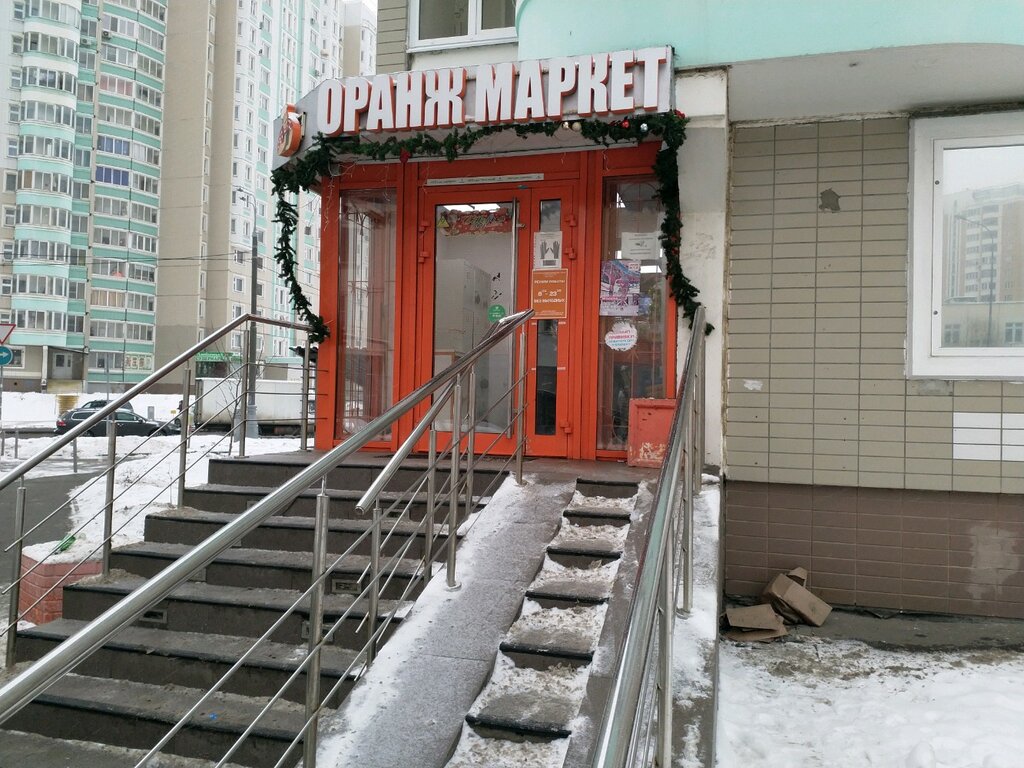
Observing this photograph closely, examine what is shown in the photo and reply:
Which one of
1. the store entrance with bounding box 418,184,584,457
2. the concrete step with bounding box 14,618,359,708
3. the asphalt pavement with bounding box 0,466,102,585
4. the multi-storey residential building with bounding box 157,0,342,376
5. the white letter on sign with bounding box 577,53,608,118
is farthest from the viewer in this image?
the multi-storey residential building with bounding box 157,0,342,376

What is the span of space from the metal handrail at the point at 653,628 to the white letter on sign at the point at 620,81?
2161 mm

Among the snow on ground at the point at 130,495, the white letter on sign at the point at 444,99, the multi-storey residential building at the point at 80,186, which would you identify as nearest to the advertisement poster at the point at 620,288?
the white letter on sign at the point at 444,99

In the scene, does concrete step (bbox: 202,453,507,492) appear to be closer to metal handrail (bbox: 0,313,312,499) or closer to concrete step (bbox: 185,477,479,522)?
concrete step (bbox: 185,477,479,522)

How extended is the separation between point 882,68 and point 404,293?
387 cm

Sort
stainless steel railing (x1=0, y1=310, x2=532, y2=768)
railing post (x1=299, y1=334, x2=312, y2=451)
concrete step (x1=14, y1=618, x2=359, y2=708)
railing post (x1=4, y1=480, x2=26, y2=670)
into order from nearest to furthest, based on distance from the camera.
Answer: stainless steel railing (x1=0, y1=310, x2=532, y2=768) → concrete step (x1=14, y1=618, x2=359, y2=708) → railing post (x1=4, y1=480, x2=26, y2=670) → railing post (x1=299, y1=334, x2=312, y2=451)

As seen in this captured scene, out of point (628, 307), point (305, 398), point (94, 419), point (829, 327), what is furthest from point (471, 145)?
point (94, 419)

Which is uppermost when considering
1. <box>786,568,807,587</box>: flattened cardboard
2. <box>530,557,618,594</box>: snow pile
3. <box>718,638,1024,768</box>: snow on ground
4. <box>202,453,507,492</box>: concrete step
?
<box>202,453,507,492</box>: concrete step

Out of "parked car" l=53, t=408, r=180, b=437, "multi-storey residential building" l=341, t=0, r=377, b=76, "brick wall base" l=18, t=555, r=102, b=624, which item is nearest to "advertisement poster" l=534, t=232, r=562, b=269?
"brick wall base" l=18, t=555, r=102, b=624

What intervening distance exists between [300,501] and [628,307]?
9.38 ft

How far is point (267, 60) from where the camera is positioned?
180 feet

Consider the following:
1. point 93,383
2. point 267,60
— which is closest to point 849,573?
point 93,383

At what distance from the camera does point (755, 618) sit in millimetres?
4965

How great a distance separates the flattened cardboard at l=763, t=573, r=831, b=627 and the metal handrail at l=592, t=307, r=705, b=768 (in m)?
2.11

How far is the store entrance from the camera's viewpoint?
598 centimetres
